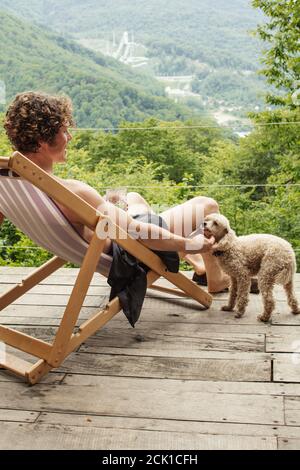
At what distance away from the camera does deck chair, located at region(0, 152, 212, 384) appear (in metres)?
1.80

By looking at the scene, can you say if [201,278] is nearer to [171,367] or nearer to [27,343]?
[171,367]

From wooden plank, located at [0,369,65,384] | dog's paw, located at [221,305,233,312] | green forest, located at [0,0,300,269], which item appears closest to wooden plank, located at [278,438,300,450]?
wooden plank, located at [0,369,65,384]

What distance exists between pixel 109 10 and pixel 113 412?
34.3 metres

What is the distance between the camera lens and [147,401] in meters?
1.70

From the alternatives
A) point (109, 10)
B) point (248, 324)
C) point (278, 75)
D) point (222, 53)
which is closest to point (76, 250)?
point (248, 324)

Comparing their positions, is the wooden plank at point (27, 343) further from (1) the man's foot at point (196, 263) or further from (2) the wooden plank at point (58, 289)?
(1) the man's foot at point (196, 263)

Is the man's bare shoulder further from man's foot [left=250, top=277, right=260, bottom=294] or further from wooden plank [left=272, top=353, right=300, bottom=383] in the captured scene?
man's foot [left=250, top=277, right=260, bottom=294]

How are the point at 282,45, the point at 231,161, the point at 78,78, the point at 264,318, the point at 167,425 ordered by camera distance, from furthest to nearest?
the point at 78,78, the point at 231,161, the point at 282,45, the point at 264,318, the point at 167,425

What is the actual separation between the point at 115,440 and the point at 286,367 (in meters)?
0.70

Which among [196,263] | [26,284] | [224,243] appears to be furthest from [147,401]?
[196,263]

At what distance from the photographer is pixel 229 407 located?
1646mm

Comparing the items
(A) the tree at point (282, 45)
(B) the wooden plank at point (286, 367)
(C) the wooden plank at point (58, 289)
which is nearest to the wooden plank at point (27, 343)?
(B) the wooden plank at point (286, 367)

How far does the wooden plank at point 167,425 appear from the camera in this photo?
4.95 feet
